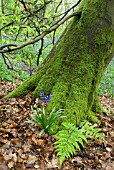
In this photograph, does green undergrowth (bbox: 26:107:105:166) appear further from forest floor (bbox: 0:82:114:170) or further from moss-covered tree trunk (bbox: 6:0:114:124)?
moss-covered tree trunk (bbox: 6:0:114:124)

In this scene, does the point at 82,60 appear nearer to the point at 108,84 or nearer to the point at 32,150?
the point at 32,150

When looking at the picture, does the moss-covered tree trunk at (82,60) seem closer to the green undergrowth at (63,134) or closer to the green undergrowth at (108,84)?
the green undergrowth at (63,134)

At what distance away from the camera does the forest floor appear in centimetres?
266

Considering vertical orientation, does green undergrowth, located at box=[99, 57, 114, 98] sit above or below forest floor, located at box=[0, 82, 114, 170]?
below

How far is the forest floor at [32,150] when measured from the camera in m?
2.66

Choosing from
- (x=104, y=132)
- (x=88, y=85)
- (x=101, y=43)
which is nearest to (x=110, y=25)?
(x=101, y=43)

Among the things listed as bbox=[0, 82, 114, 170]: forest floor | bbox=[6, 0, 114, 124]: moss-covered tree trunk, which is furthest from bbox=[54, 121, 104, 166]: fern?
bbox=[6, 0, 114, 124]: moss-covered tree trunk

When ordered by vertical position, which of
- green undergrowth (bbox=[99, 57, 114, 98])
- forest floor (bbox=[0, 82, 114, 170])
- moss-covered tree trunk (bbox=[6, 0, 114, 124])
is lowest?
green undergrowth (bbox=[99, 57, 114, 98])

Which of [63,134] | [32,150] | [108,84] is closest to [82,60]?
[63,134]

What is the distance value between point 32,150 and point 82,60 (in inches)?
67.0

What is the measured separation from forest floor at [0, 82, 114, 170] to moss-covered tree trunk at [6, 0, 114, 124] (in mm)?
493

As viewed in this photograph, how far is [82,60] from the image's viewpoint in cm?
378

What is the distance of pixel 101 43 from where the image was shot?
3852 mm

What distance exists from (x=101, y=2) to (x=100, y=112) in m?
2.03
